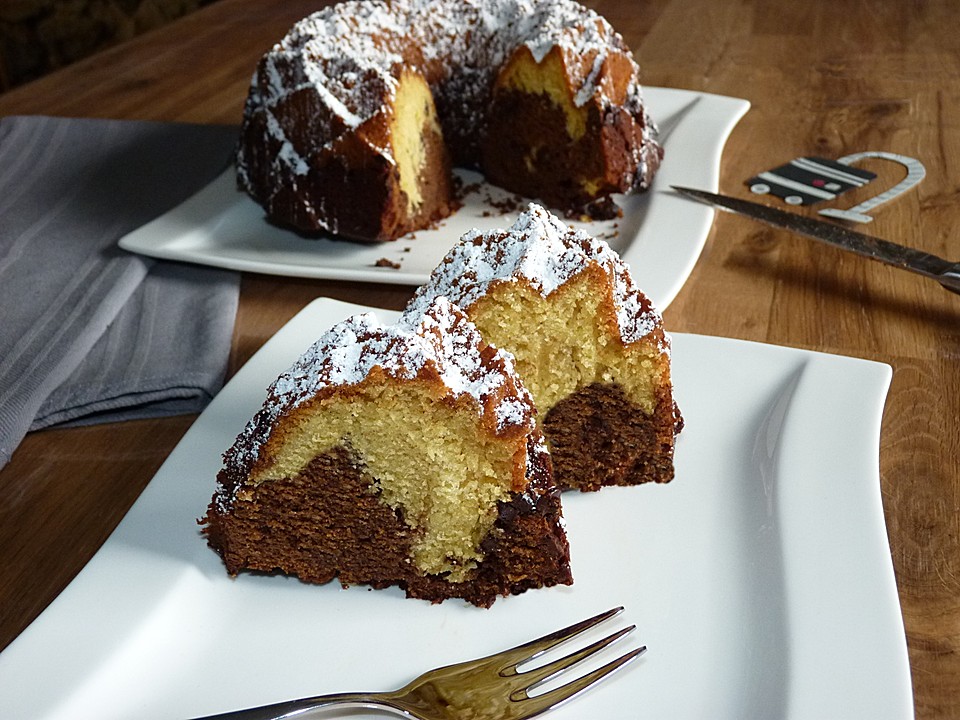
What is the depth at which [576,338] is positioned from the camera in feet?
4.55

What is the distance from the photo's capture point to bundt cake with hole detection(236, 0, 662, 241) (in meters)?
2.04

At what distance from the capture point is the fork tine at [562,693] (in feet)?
3.52

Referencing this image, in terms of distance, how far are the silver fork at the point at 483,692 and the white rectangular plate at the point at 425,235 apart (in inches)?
30.5

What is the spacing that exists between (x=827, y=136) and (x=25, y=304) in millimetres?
1854

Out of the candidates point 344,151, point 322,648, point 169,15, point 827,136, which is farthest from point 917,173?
point 169,15

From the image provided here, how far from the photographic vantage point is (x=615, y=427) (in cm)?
143

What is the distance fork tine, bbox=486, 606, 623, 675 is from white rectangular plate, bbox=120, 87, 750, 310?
0.72 metres

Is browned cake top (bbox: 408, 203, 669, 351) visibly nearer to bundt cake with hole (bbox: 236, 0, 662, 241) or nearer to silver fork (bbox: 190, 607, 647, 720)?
silver fork (bbox: 190, 607, 647, 720)

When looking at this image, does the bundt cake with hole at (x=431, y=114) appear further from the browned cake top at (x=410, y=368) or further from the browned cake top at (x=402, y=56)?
the browned cake top at (x=410, y=368)

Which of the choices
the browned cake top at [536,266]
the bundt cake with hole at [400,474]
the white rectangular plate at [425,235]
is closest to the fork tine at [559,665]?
the bundt cake with hole at [400,474]

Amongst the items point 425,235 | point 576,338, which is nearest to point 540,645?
point 576,338

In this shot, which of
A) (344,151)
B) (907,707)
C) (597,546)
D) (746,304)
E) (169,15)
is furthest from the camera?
(169,15)

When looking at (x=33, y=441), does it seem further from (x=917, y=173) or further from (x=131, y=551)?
(x=917, y=173)

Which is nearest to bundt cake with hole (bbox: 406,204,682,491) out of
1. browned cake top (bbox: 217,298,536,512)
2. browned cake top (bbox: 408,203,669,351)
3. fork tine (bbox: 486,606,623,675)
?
browned cake top (bbox: 408,203,669,351)
